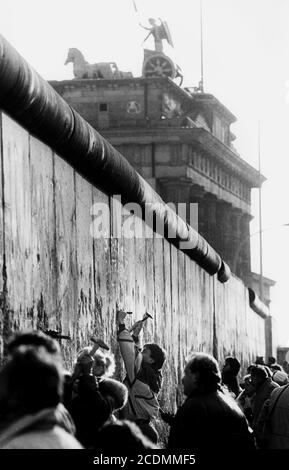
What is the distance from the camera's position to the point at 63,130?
10.4 metres

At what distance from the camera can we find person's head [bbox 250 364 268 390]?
1462 cm

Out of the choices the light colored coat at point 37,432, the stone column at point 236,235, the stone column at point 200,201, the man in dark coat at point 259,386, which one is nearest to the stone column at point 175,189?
the stone column at point 200,201

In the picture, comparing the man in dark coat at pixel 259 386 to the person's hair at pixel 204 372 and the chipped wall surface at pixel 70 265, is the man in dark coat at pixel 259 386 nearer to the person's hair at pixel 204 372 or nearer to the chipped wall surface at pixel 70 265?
the chipped wall surface at pixel 70 265

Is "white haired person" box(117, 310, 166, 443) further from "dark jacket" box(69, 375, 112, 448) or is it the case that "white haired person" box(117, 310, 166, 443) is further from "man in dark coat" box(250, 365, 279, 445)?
"dark jacket" box(69, 375, 112, 448)

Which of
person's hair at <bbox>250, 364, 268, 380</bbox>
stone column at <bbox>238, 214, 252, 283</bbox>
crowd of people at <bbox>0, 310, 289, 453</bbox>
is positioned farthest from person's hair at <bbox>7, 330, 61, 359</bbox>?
stone column at <bbox>238, 214, 252, 283</bbox>

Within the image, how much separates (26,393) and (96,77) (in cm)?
9578

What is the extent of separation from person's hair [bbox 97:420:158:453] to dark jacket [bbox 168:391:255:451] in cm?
333

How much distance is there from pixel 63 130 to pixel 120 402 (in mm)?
2923

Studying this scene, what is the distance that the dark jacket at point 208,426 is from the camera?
8.01 metres

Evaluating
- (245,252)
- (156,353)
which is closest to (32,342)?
(156,353)

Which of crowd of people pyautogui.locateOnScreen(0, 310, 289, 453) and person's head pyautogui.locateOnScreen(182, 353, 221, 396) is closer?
crowd of people pyautogui.locateOnScreen(0, 310, 289, 453)

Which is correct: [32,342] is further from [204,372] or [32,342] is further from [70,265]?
[70,265]

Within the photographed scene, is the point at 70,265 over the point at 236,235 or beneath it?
beneath
